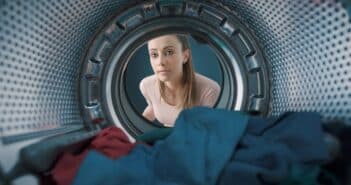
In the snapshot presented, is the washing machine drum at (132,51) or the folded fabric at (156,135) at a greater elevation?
the washing machine drum at (132,51)

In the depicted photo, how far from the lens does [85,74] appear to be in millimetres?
881

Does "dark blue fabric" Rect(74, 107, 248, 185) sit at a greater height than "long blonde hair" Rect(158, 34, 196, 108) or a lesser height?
lesser

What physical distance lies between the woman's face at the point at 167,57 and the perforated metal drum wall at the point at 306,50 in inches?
17.4

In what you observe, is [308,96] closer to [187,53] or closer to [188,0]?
[188,0]

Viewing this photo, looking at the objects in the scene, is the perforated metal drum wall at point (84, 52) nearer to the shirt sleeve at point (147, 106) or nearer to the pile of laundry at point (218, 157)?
the pile of laundry at point (218, 157)

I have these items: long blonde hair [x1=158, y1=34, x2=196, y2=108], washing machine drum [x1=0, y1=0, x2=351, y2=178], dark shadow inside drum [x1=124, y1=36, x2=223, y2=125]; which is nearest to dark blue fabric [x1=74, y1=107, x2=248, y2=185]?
washing machine drum [x1=0, y1=0, x2=351, y2=178]

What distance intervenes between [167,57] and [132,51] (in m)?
0.42

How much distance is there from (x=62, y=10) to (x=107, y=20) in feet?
0.50

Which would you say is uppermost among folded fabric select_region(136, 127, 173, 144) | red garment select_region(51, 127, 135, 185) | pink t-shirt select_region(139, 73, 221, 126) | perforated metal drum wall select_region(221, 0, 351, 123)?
perforated metal drum wall select_region(221, 0, 351, 123)

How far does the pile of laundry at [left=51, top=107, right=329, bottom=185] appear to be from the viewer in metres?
0.61

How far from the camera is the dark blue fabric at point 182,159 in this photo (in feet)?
2.05

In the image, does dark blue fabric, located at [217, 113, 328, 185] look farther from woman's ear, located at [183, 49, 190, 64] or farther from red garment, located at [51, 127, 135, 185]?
woman's ear, located at [183, 49, 190, 64]

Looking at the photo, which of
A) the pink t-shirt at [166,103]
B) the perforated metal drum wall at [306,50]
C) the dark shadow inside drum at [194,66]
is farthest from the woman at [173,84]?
the perforated metal drum wall at [306,50]

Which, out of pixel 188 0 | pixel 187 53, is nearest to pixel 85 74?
pixel 188 0
